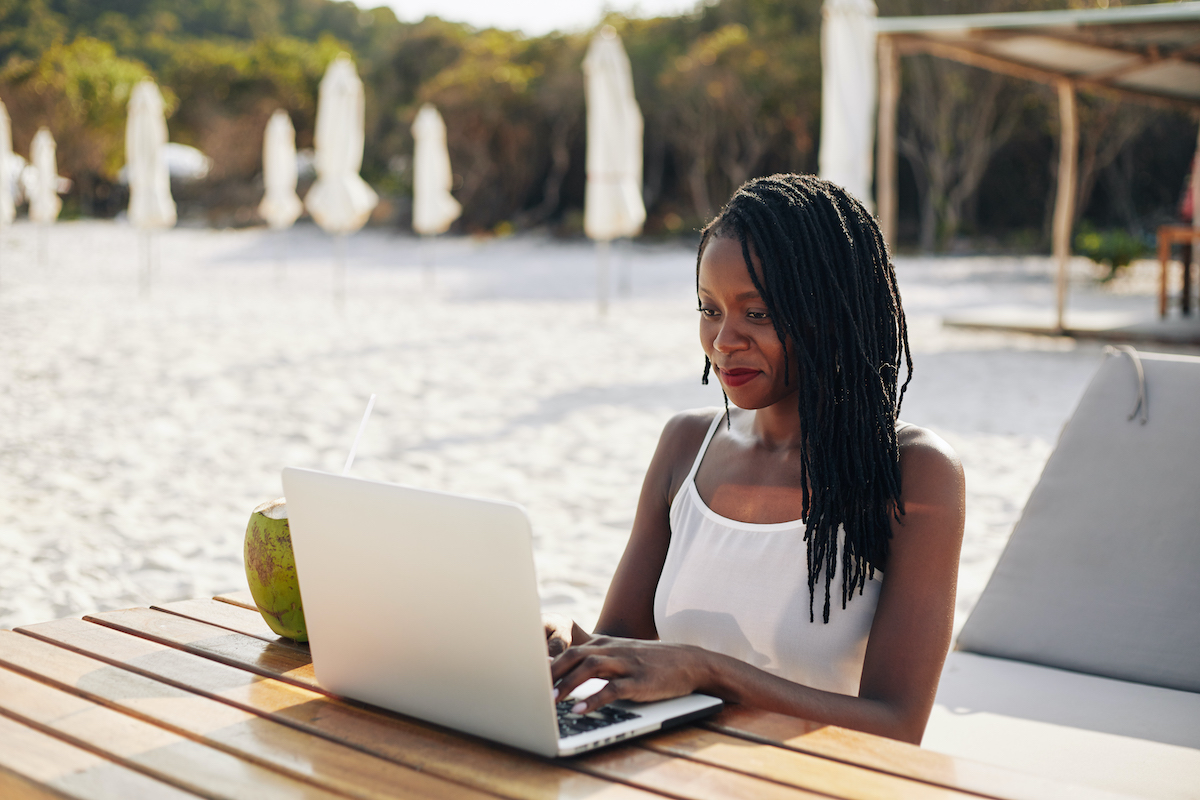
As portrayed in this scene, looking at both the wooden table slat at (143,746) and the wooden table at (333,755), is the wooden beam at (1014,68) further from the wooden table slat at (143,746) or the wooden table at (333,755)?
the wooden table slat at (143,746)

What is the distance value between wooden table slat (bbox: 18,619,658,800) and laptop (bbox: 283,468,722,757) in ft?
0.08

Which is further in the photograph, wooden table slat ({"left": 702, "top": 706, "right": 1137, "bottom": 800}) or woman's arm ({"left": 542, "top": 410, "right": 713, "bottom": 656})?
woman's arm ({"left": 542, "top": 410, "right": 713, "bottom": 656})

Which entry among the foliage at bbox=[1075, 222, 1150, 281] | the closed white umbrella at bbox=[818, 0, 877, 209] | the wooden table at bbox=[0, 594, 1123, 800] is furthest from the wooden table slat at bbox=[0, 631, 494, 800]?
the foliage at bbox=[1075, 222, 1150, 281]

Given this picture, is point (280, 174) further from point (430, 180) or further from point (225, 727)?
point (225, 727)

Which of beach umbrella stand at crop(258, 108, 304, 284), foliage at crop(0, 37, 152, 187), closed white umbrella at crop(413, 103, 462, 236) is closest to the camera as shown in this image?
closed white umbrella at crop(413, 103, 462, 236)

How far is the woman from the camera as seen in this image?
1.42 m

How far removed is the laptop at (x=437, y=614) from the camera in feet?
3.47

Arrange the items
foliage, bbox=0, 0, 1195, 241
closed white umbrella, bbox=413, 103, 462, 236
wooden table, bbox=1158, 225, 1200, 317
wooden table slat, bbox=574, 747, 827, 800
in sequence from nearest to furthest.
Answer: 1. wooden table slat, bbox=574, 747, 827, 800
2. wooden table, bbox=1158, 225, 1200, 317
3. closed white umbrella, bbox=413, 103, 462, 236
4. foliage, bbox=0, 0, 1195, 241

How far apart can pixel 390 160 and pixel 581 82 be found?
32.8 feet

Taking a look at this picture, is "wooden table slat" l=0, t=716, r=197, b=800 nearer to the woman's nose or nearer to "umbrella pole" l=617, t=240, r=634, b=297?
the woman's nose

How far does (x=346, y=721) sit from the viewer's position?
1.24m

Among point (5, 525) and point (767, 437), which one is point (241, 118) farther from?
point (767, 437)

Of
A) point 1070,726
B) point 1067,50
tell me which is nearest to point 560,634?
point 1070,726

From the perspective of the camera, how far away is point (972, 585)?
3719mm
